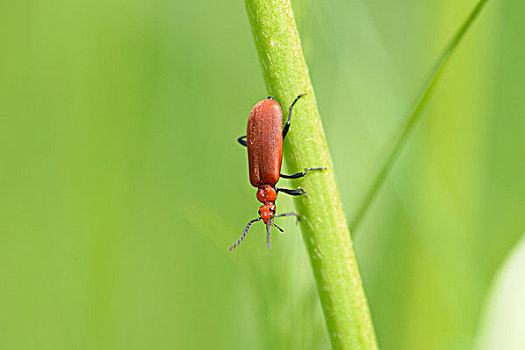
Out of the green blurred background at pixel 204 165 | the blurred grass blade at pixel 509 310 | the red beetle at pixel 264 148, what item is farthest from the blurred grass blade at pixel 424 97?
the green blurred background at pixel 204 165

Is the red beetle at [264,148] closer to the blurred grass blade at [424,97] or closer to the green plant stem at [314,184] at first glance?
the blurred grass blade at [424,97]

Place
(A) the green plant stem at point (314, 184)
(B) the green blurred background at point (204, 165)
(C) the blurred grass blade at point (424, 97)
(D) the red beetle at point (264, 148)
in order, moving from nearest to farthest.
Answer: (A) the green plant stem at point (314, 184) → (C) the blurred grass blade at point (424, 97) → (D) the red beetle at point (264, 148) → (B) the green blurred background at point (204, 165)

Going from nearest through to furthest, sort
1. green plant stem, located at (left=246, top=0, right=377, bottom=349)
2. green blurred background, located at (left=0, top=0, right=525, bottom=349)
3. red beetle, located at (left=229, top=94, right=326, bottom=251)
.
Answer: green plant stem, located at (left=246, top=0, right=377, bottom=349) < red beetle, located at (left=229, top=94, right=326, bottom=251) < green blurred background, located at (left=0, top=0, right=525, bottom=349)

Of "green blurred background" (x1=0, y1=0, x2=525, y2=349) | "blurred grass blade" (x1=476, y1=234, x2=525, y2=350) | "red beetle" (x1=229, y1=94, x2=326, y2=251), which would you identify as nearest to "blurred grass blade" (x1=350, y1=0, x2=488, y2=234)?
"blurred grass blade" (x1=476, y1=234, x2=525, y2=350)

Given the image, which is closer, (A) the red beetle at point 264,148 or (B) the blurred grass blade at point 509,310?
(B) the blurred grass blade at point 509,310

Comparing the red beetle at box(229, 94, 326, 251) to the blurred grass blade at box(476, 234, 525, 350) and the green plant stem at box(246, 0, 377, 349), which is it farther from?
the green plant stem at box(246, 0, 377, 349)

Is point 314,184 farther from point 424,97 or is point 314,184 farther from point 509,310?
point 509,310

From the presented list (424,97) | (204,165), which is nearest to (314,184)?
(424,97)
